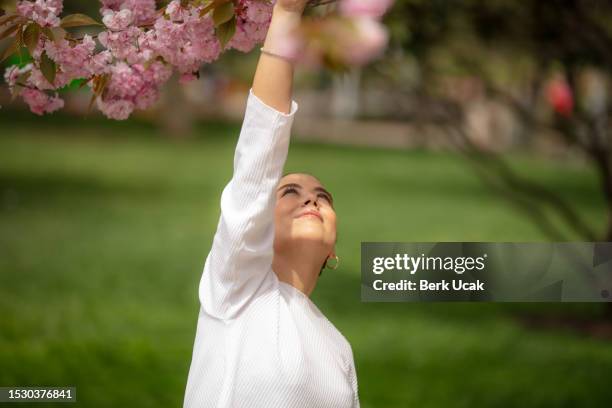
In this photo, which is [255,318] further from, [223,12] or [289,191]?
[223,12]

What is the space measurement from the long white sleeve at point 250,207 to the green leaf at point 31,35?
57 cm

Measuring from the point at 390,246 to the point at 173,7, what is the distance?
72.1 inches

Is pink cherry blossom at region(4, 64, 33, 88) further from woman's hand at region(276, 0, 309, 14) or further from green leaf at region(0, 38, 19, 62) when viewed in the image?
woman's hand at region(276, 0, 309, 14)

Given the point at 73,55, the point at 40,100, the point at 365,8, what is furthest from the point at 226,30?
the point at 365,8

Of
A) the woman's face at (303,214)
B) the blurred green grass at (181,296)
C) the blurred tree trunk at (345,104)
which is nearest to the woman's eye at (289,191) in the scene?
the woman's face at (303,214)

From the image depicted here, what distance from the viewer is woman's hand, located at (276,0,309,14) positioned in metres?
2.37

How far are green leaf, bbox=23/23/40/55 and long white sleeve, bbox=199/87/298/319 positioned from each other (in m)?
0.57

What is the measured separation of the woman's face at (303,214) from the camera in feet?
9.04

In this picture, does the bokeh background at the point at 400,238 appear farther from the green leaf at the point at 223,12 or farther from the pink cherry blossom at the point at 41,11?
the pink cherry blossom at the point at 41,11

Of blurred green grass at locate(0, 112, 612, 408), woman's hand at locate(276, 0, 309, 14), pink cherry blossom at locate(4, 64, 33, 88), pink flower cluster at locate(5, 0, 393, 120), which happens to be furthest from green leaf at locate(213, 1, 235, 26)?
blurred green grass at locate(0, 112, 612, 408)

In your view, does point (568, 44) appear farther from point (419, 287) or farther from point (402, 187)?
point (402, 187)

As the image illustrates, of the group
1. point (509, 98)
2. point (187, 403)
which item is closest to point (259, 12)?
point (187, 403)

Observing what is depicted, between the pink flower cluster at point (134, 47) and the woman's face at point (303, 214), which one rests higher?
the pink flower cluster at point (134, 47)

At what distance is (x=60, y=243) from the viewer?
1307 cm
